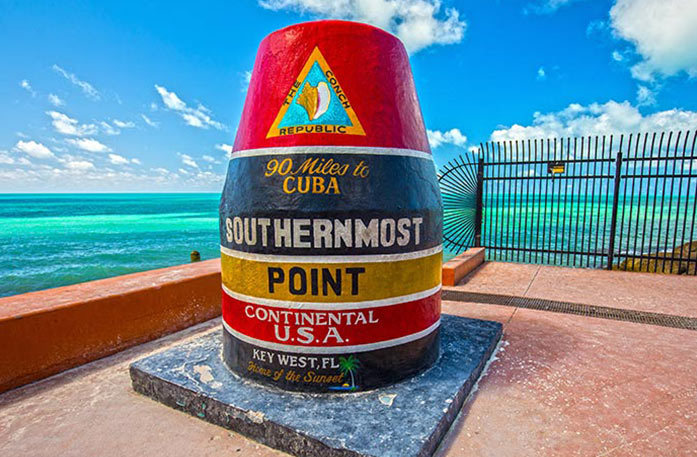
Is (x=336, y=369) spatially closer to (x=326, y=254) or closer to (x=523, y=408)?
(x=326, y=254)

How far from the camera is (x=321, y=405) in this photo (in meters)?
2.67

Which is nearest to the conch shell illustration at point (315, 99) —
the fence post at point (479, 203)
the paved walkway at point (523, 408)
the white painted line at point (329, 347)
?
the white painted line at point (329, 347)

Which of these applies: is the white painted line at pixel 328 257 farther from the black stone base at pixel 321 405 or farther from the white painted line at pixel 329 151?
the black stone base at pixel 321 405

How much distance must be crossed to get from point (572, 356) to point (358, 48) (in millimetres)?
3647

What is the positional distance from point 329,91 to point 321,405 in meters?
2.29

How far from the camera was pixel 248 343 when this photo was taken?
2.99 metres

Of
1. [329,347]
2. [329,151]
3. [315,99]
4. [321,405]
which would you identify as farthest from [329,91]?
[321,405]

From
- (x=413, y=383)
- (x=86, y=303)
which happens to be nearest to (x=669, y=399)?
(x=413, y=383)

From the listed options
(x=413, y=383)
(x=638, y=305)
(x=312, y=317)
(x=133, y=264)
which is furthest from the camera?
(x=133, y=264)

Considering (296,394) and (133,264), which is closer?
(296,394)

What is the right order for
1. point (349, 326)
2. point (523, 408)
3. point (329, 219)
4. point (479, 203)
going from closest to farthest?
point (329, 219) → point (349, 326) → point (523, 408) → point (479, 203)

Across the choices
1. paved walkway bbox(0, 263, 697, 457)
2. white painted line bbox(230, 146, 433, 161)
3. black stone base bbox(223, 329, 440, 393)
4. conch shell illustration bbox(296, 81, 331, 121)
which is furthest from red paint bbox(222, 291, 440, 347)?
conch shell illustration bbox(296, 81, 331, 121)

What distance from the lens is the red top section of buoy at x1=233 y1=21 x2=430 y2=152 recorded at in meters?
2.75

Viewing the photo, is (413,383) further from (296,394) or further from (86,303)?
(86,303)
